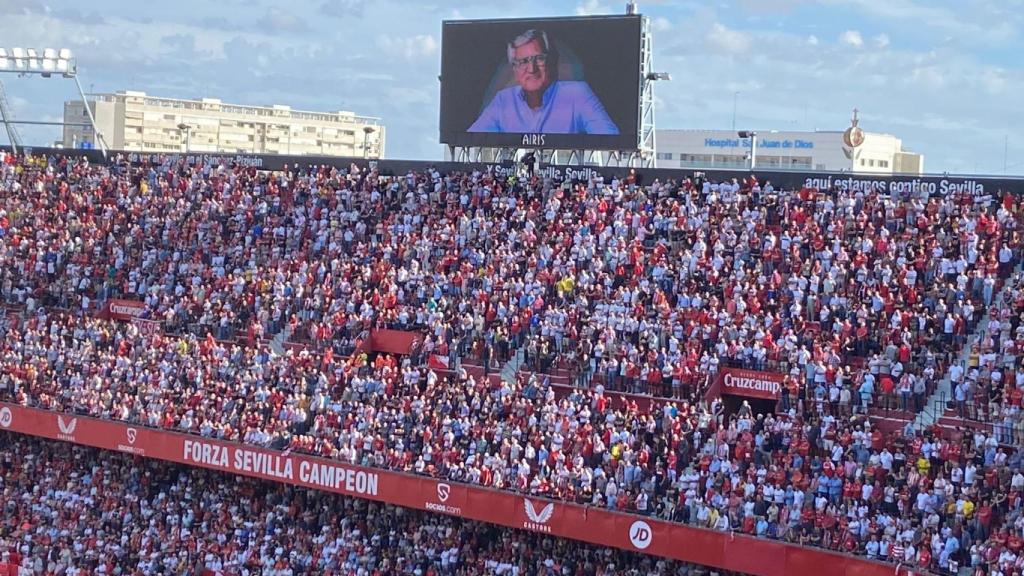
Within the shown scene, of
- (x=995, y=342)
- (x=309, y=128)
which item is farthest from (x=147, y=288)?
(x=309, y=128)

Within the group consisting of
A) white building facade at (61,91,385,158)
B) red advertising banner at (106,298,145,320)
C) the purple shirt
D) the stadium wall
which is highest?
white building facade at (61,91,385,158)

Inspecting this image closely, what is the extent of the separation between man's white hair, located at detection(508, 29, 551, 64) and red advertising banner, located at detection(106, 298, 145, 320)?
36.9ft

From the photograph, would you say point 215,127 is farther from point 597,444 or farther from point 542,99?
point 597,444

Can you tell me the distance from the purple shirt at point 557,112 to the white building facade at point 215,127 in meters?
63.2

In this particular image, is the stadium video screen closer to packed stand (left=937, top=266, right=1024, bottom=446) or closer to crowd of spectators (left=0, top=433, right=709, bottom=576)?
crowd of spectators (left=0, top=433, right=709, bottom=576)

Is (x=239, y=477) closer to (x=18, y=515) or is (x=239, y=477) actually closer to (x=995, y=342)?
(x=18, y=515)

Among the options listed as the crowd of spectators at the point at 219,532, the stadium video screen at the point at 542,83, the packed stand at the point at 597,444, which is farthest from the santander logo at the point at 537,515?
the stadium video screen at the point at 542,83

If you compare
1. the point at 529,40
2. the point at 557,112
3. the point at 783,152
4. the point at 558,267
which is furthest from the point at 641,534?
the point at 783,152

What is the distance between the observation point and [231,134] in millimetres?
122938

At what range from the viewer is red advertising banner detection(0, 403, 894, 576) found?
2166 cm

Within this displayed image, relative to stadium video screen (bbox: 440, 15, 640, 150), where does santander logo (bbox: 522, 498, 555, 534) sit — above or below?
below

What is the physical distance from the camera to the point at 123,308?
3584 centimetres

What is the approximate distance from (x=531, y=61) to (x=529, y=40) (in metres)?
0.52

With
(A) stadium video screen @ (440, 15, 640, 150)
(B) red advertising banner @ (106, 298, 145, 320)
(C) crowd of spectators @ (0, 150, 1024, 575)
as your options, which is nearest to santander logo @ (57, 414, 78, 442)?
(C) crowd of spectators @ (0, 150, 1024, 575)
